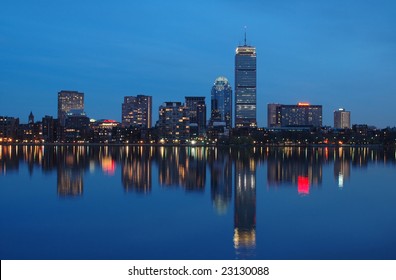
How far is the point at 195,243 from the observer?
16.7 m

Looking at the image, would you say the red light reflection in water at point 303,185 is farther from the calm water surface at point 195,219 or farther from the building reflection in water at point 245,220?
the building reflection in water at point 245,220

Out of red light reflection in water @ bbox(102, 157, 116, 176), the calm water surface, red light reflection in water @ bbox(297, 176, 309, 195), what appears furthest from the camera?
red light reflection in water @ bbox(102, 157, 116, 176)

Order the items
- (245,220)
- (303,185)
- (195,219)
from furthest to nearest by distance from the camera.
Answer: (303,185)
(195,219)
(245,220)

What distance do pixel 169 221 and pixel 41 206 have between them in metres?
7.80

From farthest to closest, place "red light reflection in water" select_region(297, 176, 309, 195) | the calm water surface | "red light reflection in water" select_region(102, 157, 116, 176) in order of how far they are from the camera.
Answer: "red light reflection in water" select_region(102, 157, 116, 176)
"red light reflection in water" select_region(297, 176, 309, 195)
the calm water surface

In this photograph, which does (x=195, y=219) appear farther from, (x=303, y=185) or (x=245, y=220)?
(x=303, y=185)

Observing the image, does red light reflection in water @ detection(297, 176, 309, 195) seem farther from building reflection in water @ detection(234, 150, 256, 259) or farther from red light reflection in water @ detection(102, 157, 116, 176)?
red light reflection in water @ detection(102, 157, 116, 176)

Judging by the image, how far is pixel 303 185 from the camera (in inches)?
1390

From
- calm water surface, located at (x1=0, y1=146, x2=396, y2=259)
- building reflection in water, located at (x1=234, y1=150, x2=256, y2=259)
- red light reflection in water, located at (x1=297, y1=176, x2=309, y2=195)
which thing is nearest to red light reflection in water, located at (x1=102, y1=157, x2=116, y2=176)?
calm water surface, located at (x1=0, y1=146, x2=396, y2=259)

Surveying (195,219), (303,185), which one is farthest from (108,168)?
(195,219)

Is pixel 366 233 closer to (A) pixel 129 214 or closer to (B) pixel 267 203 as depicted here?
(B) pixel 267 203

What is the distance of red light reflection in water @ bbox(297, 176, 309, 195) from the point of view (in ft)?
104
